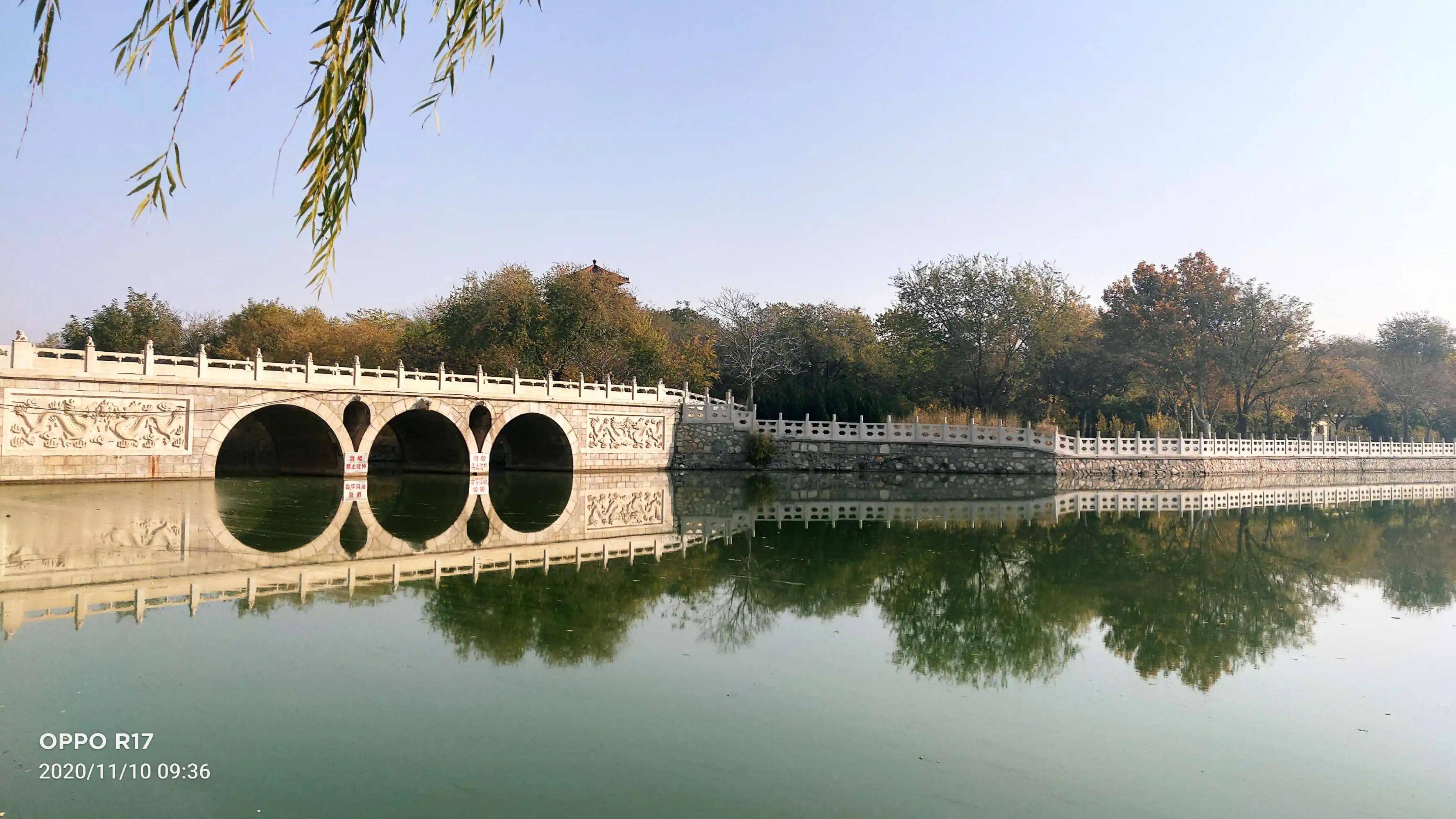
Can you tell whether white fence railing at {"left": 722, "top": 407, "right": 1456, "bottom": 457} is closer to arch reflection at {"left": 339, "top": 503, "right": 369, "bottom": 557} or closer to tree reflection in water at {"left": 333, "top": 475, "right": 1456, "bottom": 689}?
tree reflection in water at {"left": 333, "top": 475, "right": 1456, "bottom": 689}

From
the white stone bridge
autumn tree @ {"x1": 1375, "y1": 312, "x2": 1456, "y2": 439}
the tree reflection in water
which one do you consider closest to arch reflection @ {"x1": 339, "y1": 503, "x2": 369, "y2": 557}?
the tree reflection in water

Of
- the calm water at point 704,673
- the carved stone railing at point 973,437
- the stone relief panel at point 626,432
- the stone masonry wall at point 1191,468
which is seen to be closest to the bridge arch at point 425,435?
the stone relief panel at point 626,432

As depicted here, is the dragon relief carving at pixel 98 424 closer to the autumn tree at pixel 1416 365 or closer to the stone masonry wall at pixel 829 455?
the stone masonry wall at pixel 829 455

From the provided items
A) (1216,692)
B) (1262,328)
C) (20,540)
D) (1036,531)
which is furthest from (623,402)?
(1216,692)

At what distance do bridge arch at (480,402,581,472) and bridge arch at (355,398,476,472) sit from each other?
93cm

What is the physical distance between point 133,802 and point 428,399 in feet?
76.8

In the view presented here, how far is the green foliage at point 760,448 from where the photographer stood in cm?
3300

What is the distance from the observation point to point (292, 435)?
2780cm

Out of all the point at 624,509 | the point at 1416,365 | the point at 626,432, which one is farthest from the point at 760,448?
the point at 1416,365

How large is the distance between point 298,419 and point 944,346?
22.0m

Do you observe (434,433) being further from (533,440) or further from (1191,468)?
(1191,468)

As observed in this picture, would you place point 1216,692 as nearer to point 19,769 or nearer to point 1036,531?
point 19,769

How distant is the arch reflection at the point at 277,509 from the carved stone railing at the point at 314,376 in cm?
249

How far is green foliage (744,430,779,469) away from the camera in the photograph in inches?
1299
